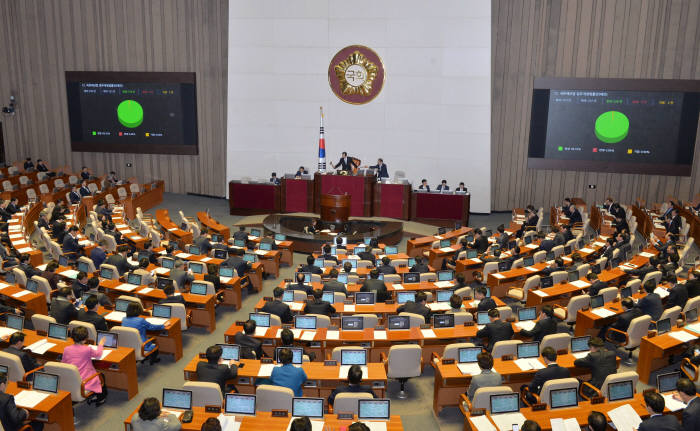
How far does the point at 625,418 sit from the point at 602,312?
3755 millimetres

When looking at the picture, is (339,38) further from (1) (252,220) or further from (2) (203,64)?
(1) (252,220)

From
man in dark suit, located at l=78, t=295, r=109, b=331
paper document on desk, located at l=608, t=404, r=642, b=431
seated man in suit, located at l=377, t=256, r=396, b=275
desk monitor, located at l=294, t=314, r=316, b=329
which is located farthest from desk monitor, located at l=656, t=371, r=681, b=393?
man in dark suit, located at l=78, t=295, r=109, b=331

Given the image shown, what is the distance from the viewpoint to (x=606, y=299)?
1019 centimetres

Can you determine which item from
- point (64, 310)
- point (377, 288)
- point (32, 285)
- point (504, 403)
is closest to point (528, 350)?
point (504, 403)

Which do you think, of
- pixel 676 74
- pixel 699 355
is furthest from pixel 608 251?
pixel 676 74

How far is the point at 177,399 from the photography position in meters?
6.45

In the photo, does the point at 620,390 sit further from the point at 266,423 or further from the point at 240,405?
the point at 240,405

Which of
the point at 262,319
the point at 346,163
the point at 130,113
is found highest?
the point at 130,113

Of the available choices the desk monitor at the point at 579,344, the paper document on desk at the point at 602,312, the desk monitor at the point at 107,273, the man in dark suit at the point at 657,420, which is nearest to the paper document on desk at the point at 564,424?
the man in dark suit at the point at 657,420

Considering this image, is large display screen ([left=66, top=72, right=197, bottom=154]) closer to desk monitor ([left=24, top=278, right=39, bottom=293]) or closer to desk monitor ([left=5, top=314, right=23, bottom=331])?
desk monitor ([left=24, top=278, right=39, bottom=293])

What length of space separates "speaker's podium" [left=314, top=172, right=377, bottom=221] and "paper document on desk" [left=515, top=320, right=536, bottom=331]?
10834 mm

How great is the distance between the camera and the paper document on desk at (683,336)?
858 cm

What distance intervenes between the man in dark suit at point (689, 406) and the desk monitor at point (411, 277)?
5860 mm

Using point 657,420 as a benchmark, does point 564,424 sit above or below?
below
